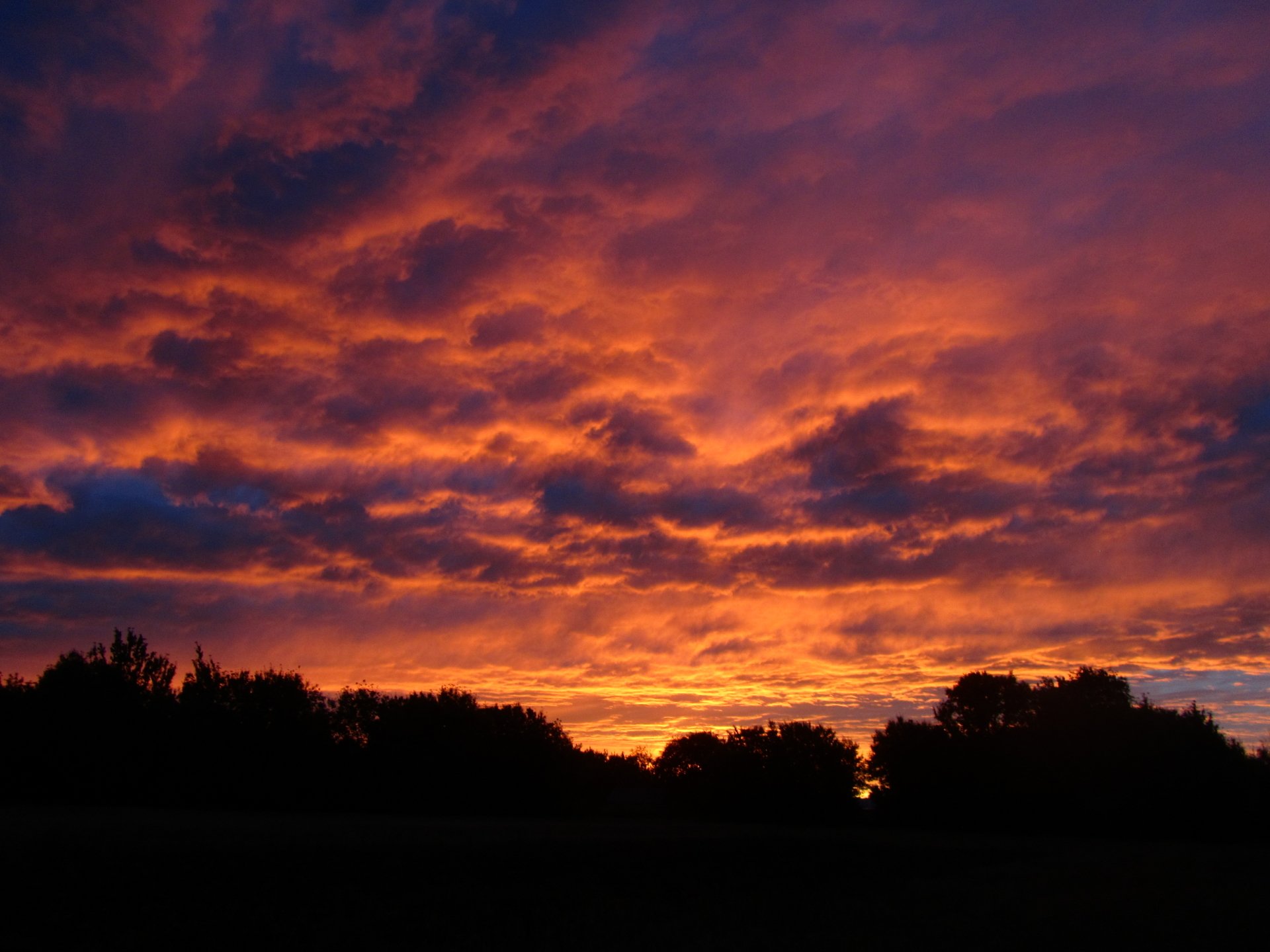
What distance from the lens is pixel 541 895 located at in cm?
2000

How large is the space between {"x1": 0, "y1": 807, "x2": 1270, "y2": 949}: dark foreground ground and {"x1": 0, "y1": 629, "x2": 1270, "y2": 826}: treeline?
29.2m

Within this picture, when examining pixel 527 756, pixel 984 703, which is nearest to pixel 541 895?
pixel 527 756

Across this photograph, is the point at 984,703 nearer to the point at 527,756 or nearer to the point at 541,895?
the point at 527,756

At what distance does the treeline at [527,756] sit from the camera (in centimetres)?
5797

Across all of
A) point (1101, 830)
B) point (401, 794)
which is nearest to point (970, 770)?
point (1101, 830)

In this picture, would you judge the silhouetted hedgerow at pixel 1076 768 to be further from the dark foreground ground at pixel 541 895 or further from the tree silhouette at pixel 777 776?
the dark foreground ground at pixel 541 895

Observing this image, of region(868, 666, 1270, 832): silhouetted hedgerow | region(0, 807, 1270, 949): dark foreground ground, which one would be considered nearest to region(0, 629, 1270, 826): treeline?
region(868, 666, 1270, 832): silhouetted hedgerow

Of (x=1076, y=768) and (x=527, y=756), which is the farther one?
(x=527, y=756)

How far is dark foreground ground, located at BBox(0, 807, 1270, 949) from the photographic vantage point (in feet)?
49.3

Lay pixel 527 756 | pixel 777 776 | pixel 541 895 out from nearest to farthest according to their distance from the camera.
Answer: pixel 541 895
pixel 527 756
pixel 777 776

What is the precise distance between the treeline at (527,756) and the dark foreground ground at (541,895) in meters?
29.2

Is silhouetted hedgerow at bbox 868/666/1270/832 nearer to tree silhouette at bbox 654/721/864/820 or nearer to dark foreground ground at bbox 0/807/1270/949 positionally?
tree silhouette at bbox 654/721/864/820

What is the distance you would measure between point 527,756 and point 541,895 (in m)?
51.6

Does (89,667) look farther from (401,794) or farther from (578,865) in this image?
(578,865)
